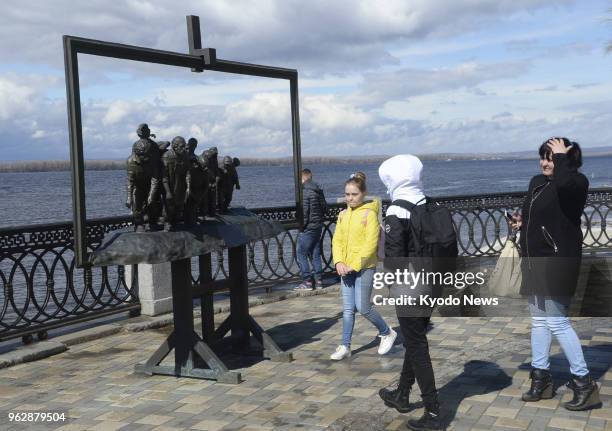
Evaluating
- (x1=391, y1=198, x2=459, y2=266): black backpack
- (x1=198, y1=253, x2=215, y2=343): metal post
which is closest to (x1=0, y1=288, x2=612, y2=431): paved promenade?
(x1=198, y1=253, x2=215, y2=343): metal post

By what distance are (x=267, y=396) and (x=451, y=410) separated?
1.47 m

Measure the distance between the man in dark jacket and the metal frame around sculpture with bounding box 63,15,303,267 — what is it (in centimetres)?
336

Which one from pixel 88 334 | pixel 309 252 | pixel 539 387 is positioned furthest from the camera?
pixel 309 252

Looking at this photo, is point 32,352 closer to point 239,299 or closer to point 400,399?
point 239,299

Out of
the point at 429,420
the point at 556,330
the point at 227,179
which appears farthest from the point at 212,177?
the point at 556,330

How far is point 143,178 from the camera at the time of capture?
5.66 metres

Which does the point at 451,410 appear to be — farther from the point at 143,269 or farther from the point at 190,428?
the point at 143,269

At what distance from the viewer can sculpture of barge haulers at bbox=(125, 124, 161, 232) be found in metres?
5.57

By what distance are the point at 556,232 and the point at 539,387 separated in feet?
3.90

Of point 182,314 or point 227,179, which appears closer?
point 182,314

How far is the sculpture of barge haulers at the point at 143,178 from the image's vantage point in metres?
5.57

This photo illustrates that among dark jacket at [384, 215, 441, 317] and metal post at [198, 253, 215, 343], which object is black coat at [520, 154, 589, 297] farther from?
metal post at [198, 253, 215, 343]

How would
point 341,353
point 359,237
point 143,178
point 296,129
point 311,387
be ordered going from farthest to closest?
point 296,129 < point 341,353 < point 359,237 < point 311,387 < point 143,178

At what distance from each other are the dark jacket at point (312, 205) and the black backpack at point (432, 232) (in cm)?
613
